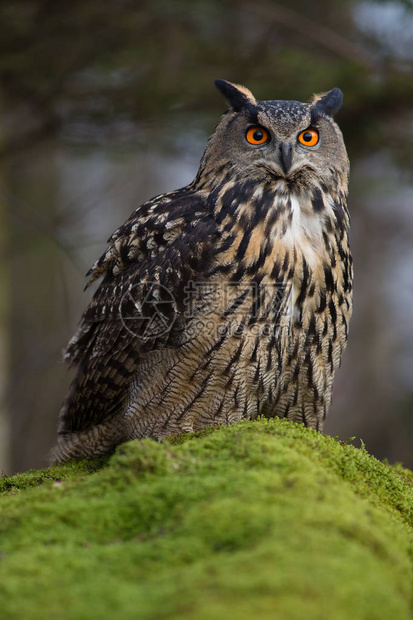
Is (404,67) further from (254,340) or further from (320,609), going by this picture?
(320,609)

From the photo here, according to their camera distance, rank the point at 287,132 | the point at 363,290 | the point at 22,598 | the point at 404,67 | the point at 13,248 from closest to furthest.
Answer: the point at 22,598, the point at 287,132, the point at 404,67, the point at 13,248, the point at 363,290

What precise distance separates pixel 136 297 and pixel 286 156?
954 millimetres

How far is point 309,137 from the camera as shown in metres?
2.88

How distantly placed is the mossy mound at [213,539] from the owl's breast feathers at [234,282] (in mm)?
671

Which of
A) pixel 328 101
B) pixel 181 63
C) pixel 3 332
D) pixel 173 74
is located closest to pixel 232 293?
pixel 328 101

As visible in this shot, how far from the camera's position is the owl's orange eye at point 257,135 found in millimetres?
2836

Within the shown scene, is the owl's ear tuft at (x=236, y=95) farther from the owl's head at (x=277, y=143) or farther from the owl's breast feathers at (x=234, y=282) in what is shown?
the owl's breast feathers at (x=234, y=282)

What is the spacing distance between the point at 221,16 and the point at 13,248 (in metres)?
2.68

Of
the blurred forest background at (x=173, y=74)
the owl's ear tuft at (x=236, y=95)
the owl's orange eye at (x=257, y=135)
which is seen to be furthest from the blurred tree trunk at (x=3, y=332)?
the owl's orange eye at (x=257, y=135)

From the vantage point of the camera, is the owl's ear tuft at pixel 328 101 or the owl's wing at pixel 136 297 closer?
the owl's wing at pixel 136 297

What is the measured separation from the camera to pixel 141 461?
174 centimetres

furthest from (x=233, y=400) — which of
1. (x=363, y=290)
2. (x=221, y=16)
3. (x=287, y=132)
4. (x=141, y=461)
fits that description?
A: (x=363, y=290)

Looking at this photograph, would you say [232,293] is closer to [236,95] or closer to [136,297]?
[136,297]

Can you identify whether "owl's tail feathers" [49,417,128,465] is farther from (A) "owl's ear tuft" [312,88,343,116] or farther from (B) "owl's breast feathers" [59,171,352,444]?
(A) "owl's ear tuft" [312,88,343,116]
